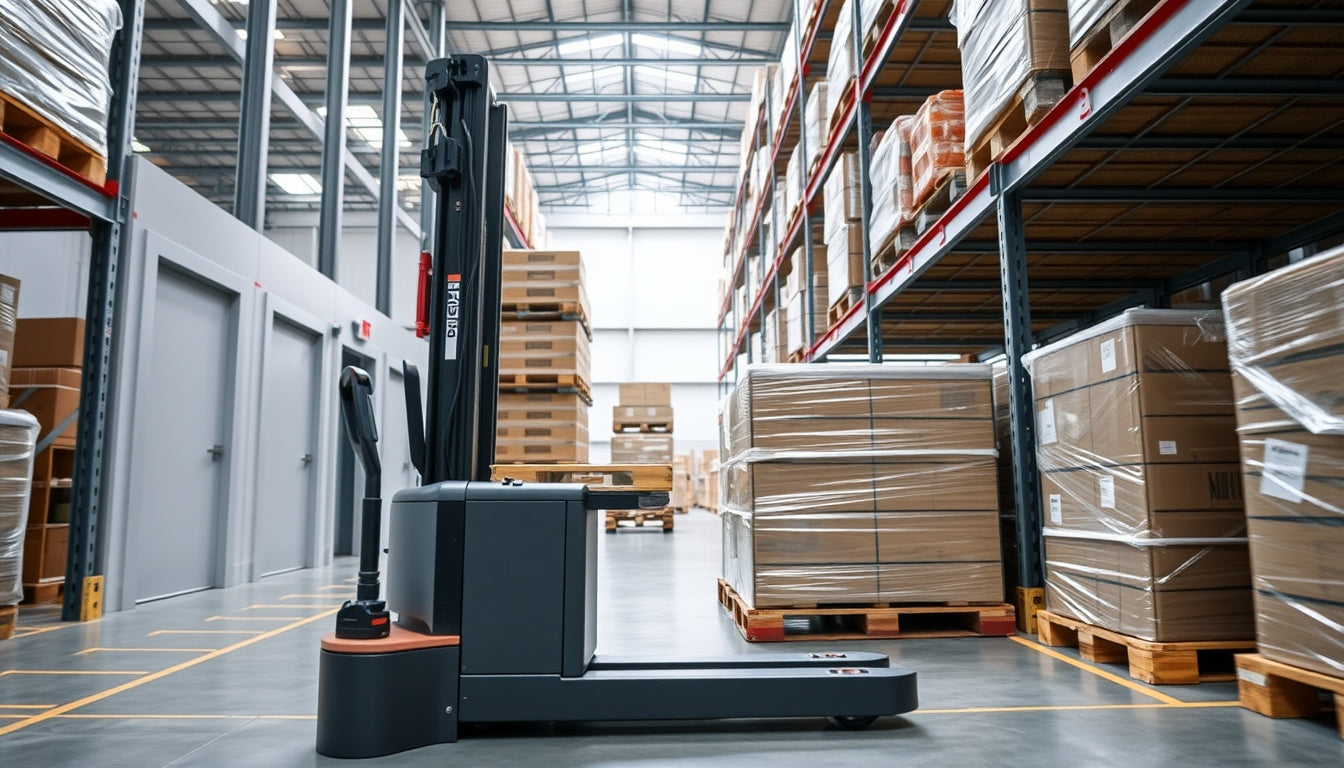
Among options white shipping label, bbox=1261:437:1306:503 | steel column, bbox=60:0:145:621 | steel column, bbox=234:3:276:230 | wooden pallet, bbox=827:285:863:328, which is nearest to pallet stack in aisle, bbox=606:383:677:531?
wooden pallet, bbox=827:285:863:328

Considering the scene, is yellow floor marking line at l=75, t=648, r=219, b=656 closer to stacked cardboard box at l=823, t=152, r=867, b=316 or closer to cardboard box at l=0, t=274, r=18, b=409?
cardboard box at l=0, t=274, r=18, b=409

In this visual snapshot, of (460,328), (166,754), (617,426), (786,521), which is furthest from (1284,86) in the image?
(617,426)

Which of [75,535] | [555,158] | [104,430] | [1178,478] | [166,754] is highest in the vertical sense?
[555,158]

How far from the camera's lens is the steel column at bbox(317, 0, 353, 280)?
894 centimetres

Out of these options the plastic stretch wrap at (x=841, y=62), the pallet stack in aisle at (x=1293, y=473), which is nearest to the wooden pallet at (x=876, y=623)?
the pallet stack in aisle at (x=1293, y=473)

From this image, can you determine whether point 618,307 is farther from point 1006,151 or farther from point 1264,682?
point 1264,682

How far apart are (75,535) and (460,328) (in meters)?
3.74

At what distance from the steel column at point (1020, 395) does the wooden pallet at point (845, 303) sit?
276cm

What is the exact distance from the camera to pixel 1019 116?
4395 millimetres

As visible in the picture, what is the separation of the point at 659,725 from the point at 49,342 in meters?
5.92

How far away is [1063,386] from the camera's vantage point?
4.03 metres

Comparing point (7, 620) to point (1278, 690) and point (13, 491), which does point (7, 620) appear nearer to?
point (13, 491)

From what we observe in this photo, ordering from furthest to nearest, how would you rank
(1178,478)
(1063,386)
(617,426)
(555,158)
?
(555,158) < (617,426) < (1063,386) < (1178,478)

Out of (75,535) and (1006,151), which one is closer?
(1006,151)
